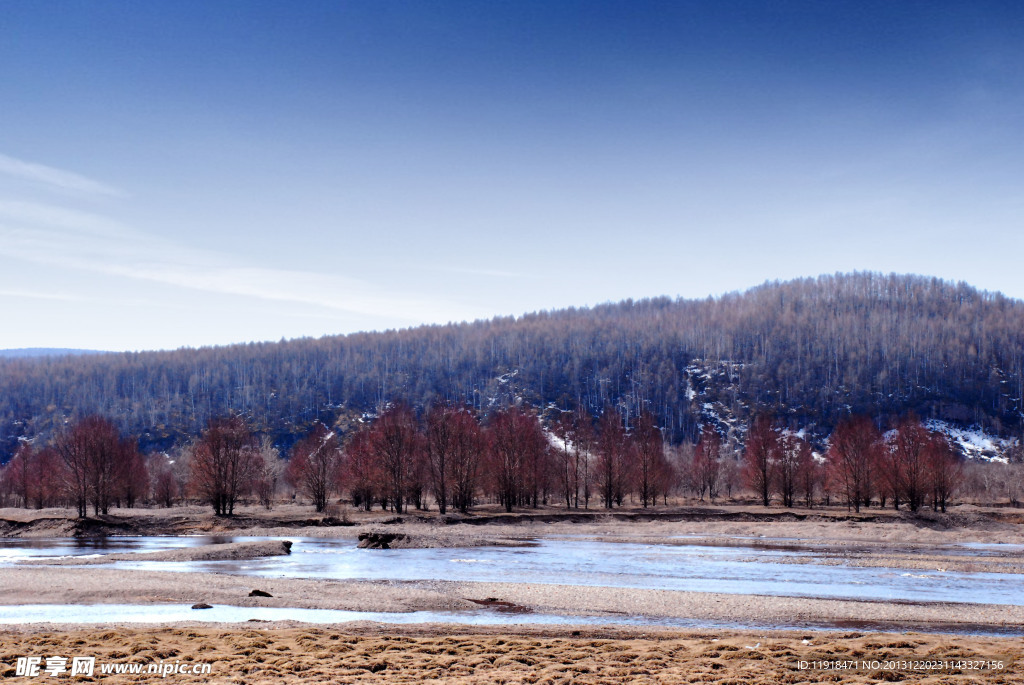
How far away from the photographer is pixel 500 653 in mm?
18719

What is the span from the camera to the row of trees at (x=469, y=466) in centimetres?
8269

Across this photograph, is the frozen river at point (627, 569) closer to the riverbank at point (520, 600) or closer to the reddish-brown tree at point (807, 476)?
the riverbank at point (520, 600)

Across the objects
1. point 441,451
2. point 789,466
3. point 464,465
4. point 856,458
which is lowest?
point 789,466

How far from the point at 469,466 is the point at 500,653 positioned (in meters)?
67.4

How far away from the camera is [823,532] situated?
63.9 m

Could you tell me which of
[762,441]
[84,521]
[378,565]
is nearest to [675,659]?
[378,565]

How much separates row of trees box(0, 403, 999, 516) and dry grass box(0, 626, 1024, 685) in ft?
209

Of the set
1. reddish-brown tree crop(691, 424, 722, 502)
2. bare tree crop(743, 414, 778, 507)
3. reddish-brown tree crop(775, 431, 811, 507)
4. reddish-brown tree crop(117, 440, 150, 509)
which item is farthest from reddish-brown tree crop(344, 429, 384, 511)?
reddish-brown tree crop(691, 424, 722, 502)

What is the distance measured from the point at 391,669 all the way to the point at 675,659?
20.7 ft

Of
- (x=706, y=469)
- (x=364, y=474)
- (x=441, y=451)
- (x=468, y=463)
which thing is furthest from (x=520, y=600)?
(x=706, y=469)

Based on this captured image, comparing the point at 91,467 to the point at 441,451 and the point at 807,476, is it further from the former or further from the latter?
the point at 807,476

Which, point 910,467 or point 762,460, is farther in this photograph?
point 762,460

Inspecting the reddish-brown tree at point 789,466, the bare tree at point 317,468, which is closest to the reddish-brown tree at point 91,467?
the bare tree at point 317,468

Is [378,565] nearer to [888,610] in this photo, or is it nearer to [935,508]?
[888,610]
